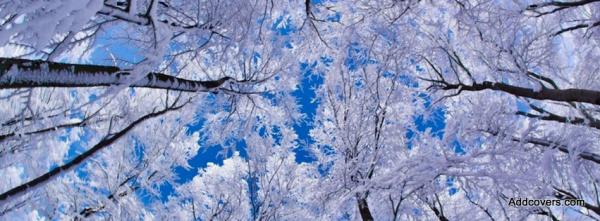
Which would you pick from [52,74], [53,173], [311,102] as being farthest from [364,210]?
[52,74]

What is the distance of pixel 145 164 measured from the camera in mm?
6406

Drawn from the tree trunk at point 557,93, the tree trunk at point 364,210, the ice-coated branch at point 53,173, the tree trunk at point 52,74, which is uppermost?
the tree trunk at point 557,93

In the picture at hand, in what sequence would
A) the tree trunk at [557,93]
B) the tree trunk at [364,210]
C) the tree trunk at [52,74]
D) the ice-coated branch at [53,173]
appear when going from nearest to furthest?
1. the tree trunk at [52,74]
2. the ice-coated branch at [53,173]
3. the tree trunk at [557,93]
4. the tree trunk at [364,210]

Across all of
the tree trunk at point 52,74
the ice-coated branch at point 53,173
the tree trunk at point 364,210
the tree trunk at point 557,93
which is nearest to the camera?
the tree trunk at point 52,74

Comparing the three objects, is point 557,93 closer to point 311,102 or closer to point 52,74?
point 52,74

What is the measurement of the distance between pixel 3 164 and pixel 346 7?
12.9ft

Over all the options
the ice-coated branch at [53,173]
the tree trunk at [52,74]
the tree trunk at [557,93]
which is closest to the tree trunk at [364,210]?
the tree trunk at [557,93]

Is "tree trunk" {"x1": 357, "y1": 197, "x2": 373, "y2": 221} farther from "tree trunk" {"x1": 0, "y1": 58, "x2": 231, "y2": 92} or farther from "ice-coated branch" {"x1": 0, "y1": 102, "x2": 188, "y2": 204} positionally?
"tree trunk" {"x1": 0, "y1": 58, "x2": 231, "y2": 92}

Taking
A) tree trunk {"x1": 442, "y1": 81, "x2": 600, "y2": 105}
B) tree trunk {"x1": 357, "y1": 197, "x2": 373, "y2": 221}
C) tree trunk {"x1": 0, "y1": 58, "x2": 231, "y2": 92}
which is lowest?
tree trunk {"x1": 357, "y1": 197, "x2": 373, "y2": 221}

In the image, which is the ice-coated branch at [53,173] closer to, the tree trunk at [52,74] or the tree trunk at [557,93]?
the tree trunk at [52,74]

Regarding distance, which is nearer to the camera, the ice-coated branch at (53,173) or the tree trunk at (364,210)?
the ice-coated branch at (53,173)

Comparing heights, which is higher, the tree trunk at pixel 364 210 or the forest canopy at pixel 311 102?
the forest canopy at pixel 311 102

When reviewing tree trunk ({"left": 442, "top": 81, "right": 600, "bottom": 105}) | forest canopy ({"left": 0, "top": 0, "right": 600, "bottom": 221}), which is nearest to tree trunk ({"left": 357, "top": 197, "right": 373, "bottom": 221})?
forest canopy ({"left": 0, "top": 0, "right": 600, "bottom": 221})

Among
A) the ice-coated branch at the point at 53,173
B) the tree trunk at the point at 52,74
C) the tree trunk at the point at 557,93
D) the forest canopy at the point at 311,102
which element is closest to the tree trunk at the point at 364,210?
the forest canopy at the point at 311,102
